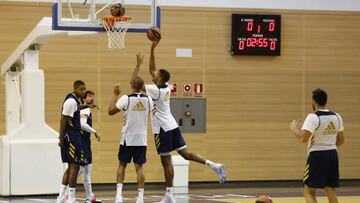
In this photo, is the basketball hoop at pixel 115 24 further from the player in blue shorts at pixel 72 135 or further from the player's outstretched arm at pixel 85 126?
the player's outstretched arm at pixel 85 126

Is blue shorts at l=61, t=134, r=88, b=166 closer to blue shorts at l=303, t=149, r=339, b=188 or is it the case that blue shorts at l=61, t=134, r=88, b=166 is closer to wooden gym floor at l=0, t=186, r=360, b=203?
wooden gym floor at l=0, t=186, r=360, b=203

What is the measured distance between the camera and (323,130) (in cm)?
1104

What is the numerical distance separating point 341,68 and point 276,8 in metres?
2.29

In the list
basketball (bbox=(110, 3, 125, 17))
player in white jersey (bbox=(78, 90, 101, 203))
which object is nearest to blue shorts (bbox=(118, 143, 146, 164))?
player in white jersey (bbox=(78, 90, 101, 203))

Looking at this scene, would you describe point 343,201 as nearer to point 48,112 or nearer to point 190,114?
point 190,114

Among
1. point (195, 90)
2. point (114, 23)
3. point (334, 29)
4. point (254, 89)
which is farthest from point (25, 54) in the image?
point (334, 29)

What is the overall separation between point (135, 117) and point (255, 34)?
737 cm

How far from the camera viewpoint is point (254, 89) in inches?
788

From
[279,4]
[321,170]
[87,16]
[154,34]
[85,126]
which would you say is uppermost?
[279,4]

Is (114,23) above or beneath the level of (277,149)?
above

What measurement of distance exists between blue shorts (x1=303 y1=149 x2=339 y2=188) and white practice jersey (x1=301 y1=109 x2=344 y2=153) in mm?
87

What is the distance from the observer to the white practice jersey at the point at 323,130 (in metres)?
11.0

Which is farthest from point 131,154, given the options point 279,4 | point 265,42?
point 279,4

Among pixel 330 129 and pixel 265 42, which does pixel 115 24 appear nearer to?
pixel 330 129
